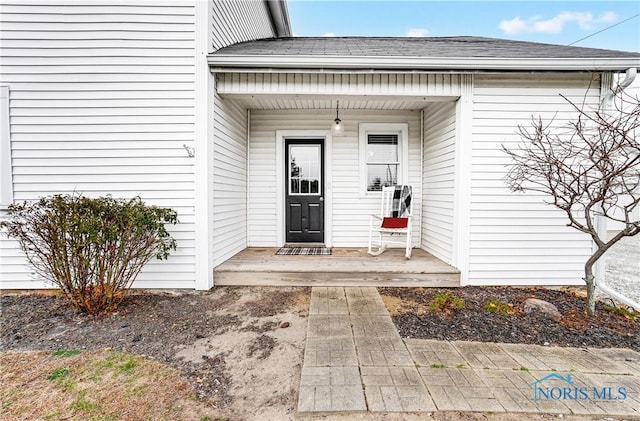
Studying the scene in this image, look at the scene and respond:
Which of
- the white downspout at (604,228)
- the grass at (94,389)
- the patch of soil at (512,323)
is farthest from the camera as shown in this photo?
the white downspout at (604,228)

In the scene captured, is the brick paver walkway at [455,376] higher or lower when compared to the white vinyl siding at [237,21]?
lower

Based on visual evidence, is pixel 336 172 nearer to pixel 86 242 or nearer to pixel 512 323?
pixel 512 323

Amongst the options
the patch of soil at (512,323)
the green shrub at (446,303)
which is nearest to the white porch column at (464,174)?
the patch of soil at (512,323)

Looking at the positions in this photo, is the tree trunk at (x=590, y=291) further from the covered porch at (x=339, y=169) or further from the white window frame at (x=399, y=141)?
the white window frame at (x=399, y=141)

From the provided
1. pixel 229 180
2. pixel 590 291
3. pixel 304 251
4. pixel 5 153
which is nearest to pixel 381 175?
pixel 304 251

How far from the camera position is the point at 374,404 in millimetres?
1609

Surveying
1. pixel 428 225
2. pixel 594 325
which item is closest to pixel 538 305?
pixel 594 325

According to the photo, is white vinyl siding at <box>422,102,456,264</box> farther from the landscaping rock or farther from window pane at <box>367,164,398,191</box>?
the landscaping rock

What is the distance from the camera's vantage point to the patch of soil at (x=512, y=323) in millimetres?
2398

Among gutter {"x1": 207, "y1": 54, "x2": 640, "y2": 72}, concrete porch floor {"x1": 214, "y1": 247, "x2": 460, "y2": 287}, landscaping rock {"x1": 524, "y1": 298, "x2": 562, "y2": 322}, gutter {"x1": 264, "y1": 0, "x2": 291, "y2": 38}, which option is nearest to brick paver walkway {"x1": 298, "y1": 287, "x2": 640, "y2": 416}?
landscaping rock {"x1": 524, "y1": 298, "x2": 562, "y2": 322}

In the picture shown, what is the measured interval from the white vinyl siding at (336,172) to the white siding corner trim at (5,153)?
9.55 ft

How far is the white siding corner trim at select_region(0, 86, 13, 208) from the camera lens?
337 centimetres

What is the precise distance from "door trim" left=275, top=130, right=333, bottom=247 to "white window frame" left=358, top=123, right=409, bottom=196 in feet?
1.79

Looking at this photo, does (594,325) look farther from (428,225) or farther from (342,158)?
(342,158)
